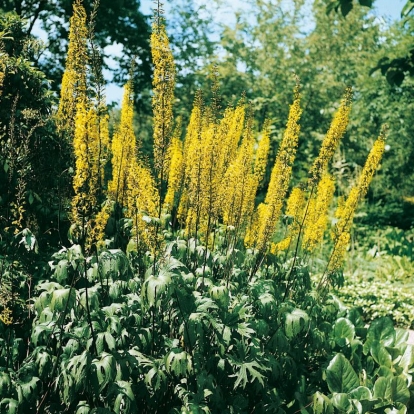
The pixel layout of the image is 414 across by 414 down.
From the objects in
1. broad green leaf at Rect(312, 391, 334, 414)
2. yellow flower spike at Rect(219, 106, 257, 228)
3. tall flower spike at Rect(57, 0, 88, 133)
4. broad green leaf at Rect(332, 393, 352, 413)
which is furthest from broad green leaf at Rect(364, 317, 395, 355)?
tall flower spike at Rect(57, 0, 88, 133)

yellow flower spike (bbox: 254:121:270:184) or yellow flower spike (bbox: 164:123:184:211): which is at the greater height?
yellow flower spike (bbox: 254:121:270:184)

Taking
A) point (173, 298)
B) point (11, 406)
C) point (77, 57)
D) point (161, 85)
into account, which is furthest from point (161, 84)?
point (11, 406)

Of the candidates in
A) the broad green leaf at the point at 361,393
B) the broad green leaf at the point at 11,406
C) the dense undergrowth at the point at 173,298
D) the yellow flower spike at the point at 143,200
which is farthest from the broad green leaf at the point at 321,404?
the broad green leaf at the point at 11,406

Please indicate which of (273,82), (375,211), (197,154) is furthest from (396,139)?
(197,154)

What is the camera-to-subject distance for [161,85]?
3.37 m

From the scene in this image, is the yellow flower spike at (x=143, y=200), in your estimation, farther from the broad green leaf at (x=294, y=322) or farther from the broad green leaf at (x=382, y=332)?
the broad green leaf at (x=382, y=332)

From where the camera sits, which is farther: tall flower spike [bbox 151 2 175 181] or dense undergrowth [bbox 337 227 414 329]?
dense undergrowth [bbox 337 227 414 329]

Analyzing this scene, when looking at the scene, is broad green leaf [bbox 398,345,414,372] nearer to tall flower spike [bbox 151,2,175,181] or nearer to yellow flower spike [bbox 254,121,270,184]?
yellow flower spike [bbox 254,121,270,184]

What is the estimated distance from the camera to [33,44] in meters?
5.07

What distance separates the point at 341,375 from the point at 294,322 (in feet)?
3.06

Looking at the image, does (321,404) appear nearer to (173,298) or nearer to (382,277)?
(173,298)

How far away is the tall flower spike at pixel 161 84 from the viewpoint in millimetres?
3287

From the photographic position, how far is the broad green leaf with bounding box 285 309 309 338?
135 inches

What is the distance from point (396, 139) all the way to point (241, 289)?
39.1ft
